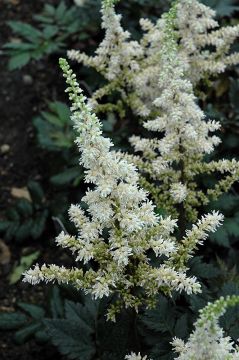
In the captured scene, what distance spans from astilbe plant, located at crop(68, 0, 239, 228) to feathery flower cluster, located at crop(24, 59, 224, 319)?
1.85 feet

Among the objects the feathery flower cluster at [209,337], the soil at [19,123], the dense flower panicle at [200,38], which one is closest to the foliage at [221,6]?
the dense flower panicle at [200,38]

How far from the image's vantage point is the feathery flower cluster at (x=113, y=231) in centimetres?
244

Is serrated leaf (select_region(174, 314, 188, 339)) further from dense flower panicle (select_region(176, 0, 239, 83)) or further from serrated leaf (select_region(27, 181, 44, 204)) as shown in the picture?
serrated leaf (select_region(27, 181, 44, 204))

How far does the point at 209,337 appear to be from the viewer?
2.19m

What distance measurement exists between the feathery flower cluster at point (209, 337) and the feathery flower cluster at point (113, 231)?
24 centimetres

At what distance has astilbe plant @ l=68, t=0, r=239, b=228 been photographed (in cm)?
315

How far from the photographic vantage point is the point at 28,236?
482cm

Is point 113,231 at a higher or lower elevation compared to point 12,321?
lower

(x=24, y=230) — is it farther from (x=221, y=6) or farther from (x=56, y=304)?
(x=221, y=6)

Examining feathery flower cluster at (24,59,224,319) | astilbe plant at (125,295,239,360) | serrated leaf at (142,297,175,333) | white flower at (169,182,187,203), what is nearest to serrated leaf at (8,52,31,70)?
white flower at (169,182,187,203)

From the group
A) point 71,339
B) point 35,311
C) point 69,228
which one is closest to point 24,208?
point 69,228

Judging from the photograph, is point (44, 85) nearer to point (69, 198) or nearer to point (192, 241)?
point (69, 198)

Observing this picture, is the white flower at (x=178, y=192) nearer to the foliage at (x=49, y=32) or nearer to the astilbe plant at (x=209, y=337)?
the astilbe plant at (x=209, y=337)

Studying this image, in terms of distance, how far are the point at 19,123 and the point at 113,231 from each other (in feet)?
11.0
